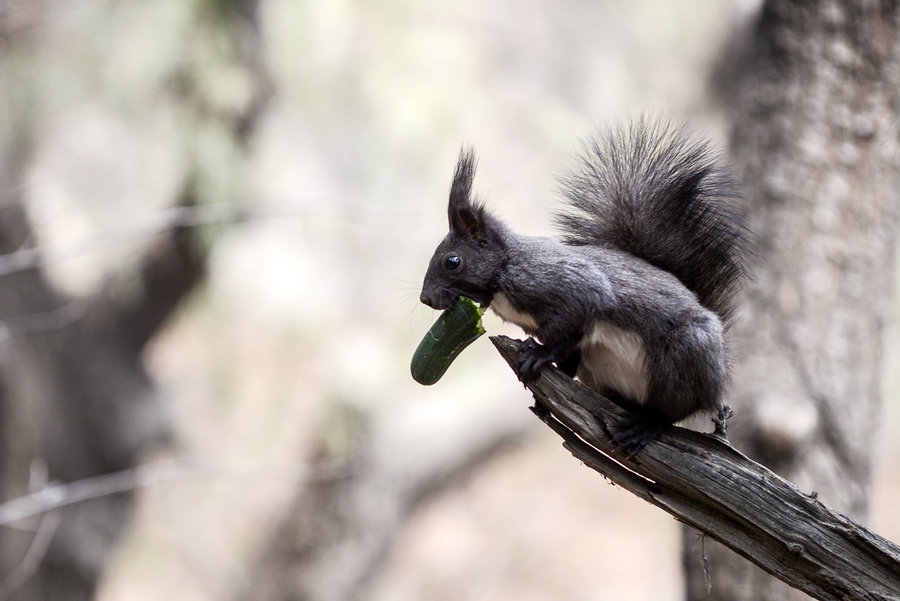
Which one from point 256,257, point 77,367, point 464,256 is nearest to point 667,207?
point 464,256

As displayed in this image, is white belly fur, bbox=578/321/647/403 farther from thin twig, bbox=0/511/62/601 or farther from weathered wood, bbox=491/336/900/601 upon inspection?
thin twig, bbox=0/511/62/601

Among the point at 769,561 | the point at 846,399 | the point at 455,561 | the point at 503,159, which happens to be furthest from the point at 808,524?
the point at 455,561

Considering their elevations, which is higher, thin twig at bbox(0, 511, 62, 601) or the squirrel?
thin twig at bbox(0, 511, 62, 601)

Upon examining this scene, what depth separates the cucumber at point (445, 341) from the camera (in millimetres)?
1972

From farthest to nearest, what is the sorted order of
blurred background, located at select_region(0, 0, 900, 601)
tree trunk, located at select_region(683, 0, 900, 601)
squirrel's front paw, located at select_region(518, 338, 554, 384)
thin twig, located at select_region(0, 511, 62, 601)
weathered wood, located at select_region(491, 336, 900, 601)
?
blurred background, located at select_region(0, 0, 900, 601) → thin twig, located at select_region(0, 511, 62, 601) → tree trunk, located at select_region(683, 0, 900, 601) → squirrel's front paw, located at select_region(518, 338, 554, 384) → weathered wood, located at select_region(491, 336, 900, 601)

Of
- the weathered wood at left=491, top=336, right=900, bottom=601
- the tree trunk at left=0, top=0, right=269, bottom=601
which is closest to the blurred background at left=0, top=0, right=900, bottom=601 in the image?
the tree trunk at left=0, top=0, right=269, bottom=601

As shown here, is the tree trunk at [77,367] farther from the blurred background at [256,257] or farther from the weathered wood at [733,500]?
the weathered wood at [733,500]

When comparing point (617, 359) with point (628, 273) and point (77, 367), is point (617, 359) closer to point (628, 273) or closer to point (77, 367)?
point (628, 273)

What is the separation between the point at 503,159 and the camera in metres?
6.50

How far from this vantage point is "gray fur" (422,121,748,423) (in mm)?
1951

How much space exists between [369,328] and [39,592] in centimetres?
247

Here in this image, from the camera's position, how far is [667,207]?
2.10m

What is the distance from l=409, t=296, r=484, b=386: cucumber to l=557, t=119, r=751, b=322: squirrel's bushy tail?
1.31 ft

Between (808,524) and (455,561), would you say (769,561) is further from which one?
(455,561)
